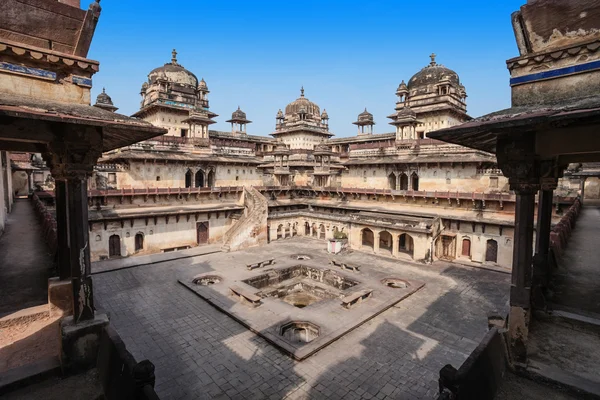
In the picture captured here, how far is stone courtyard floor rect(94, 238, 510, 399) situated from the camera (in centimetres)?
905

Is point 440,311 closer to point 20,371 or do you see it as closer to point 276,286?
point 276,286

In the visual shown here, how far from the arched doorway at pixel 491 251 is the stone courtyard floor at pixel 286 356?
205 inches

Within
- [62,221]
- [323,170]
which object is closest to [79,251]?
[62,221]

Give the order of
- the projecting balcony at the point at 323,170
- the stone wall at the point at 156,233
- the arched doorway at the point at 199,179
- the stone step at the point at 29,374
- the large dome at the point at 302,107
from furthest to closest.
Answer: the large dome at the point at 302,107 → the projecting balcony at the point at 323,170 → the arched doorway at the point at 199,179 → the stone wall at the point at 156,233 → the stone step at the point at 29,374

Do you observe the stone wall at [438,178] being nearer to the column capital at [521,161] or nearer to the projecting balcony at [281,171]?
the projecting balcony at [281,171]

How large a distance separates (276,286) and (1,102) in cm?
1582

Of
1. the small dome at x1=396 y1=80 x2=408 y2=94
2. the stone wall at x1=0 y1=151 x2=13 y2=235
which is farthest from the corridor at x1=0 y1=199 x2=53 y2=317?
the small dome at x1=396 y1=80 x2=408 y2=94

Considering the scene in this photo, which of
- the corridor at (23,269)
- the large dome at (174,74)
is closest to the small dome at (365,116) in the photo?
the large dome at (174,74)

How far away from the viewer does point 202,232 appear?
96.0 ft

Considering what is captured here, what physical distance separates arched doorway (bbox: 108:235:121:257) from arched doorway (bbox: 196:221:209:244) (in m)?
6.45

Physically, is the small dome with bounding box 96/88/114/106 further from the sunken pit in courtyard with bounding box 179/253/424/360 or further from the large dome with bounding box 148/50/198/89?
the sunken pit in courtyard with bounding box 179/253/424/360

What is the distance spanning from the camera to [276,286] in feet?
62.7

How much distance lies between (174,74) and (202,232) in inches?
1010

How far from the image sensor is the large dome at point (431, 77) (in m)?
39.8
